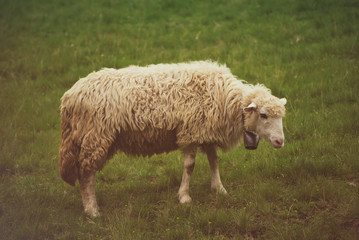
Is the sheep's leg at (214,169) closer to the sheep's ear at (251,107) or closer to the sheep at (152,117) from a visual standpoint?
the sheep at (152,117)

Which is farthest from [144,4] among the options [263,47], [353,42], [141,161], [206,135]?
[206,135]

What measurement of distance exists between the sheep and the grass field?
576 mm

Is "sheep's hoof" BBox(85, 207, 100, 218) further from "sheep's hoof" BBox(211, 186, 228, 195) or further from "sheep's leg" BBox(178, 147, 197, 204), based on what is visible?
"sheep's hoof" BBox(211, 186, 228, 195)

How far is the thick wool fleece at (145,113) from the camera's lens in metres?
4.82

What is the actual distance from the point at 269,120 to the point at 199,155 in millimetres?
1948

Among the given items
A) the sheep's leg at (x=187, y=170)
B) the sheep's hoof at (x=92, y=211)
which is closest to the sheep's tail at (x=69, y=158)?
the sheep's hoof at (x=92, y=211)

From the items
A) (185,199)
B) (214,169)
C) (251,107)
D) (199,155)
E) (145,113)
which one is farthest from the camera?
(199,155)

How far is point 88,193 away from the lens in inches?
195

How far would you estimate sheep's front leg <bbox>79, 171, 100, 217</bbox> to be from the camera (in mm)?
4891

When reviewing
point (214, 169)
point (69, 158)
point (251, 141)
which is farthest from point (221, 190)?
point (69, 158)

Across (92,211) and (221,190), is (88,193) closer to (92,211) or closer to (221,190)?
(92,211)

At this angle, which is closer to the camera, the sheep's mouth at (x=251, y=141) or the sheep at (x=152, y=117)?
the sheep at (x=152, y=117)

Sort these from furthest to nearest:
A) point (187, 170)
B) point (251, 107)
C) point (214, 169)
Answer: point (214, 169) → point (187, 170) → point (251, 107)

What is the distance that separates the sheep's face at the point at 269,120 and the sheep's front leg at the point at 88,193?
2188mm
